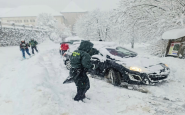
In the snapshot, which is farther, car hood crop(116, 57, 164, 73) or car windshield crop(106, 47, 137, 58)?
car windshield crop(106, 47, 137, 58)

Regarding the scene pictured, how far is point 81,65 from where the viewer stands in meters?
3.26

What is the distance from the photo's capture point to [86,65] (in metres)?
3.10

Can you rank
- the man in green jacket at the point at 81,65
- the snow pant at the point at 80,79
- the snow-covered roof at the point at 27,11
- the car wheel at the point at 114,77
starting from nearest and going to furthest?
the man in green jacket at the point at 81,65, the snow pant at the point at 80,79, the car wheel at the point at 114,77, the snow-covered roof at the point at 27,11

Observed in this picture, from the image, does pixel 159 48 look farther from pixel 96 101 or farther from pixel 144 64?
pixel 96 101

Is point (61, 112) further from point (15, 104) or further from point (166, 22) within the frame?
point (166, 22)

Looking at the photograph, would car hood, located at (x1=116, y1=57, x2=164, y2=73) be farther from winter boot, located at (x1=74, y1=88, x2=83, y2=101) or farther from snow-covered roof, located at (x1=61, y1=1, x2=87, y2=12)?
snow-covered roof, located at (x1=61, y1=1, x2=87, y2=12)

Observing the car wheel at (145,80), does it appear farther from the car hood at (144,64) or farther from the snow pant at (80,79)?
the snow pant at (80,79)

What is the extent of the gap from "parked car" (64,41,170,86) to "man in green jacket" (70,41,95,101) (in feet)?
4.96

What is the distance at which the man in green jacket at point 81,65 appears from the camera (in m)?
3.12

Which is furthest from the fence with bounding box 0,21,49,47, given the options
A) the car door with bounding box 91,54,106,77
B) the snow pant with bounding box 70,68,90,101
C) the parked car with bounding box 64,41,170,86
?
the snow pant with bounding box 70,68,90,101

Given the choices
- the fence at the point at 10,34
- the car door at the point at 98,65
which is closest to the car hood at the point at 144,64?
the car door at the point at 98,65

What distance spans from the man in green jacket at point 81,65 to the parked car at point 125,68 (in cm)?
151

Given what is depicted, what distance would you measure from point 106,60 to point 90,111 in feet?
7.35

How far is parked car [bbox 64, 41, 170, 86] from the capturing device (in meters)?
4.00
